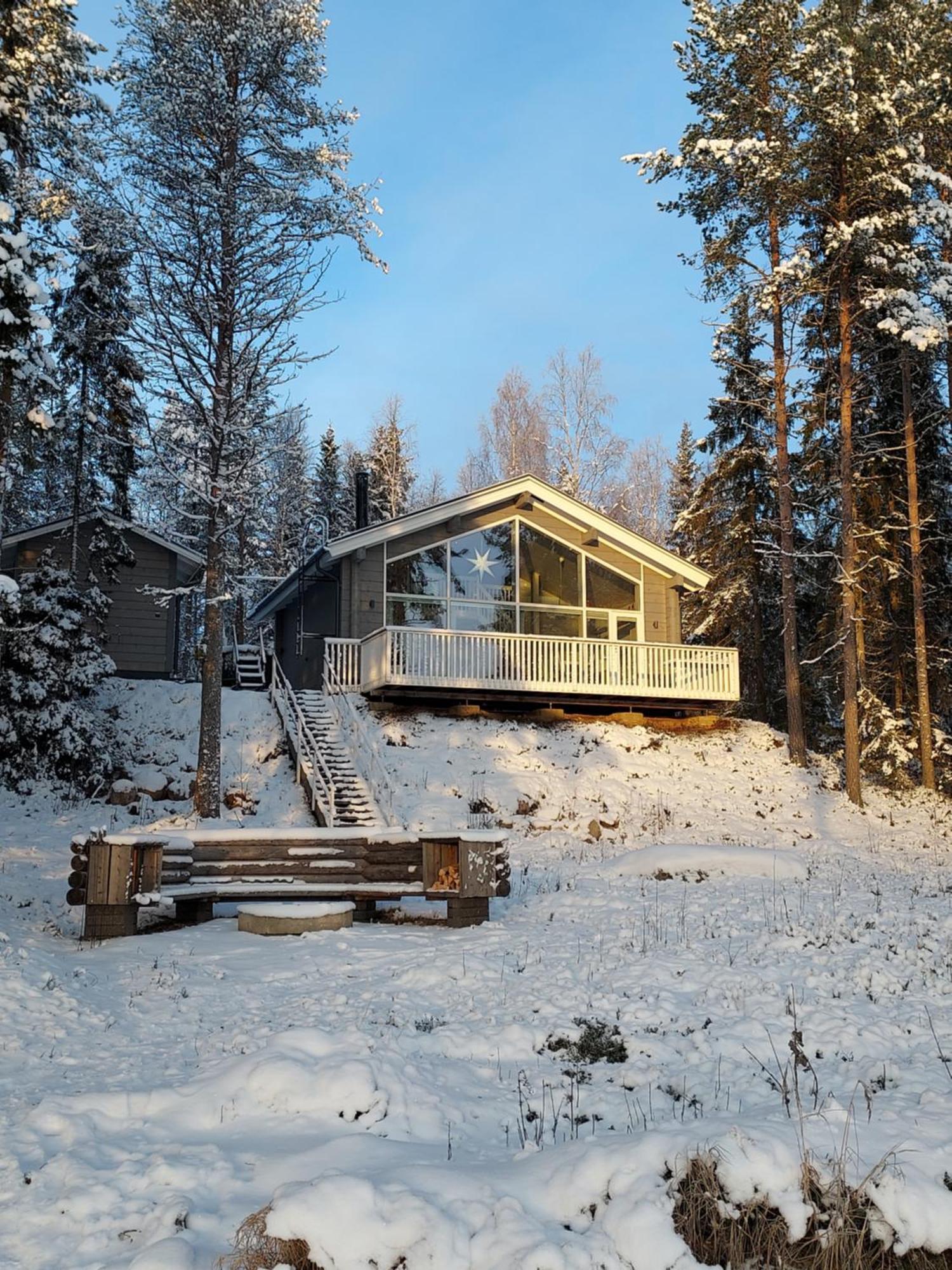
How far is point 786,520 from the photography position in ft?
67.3

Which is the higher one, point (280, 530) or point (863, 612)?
point (280, 530)

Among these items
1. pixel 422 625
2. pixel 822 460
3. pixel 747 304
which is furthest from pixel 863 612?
pixel 422 625

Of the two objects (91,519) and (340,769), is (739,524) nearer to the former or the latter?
(340,769)

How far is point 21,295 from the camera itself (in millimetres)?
10211

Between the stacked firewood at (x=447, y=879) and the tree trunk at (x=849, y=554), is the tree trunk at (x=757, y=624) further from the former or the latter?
the stacked firewood at (x=447, y=879)

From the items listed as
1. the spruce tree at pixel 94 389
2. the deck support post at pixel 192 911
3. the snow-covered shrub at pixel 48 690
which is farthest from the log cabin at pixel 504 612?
the deck support post at pixel 192 911

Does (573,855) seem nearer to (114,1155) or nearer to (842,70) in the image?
(114,1155)

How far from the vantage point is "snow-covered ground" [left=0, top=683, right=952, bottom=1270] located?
3.15 meters

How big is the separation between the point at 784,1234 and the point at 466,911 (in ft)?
21.2

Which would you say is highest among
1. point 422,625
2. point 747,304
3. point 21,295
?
point 747,304

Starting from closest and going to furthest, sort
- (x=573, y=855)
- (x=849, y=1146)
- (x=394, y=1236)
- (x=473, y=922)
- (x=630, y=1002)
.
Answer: (x=394, y=1236) → (x=849, y=1146) → (x=630, y=1002) → (x=473, y=922) → (x=573, y=855)

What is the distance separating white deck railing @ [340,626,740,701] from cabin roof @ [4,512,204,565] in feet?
16.7

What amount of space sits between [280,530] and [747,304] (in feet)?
70.5

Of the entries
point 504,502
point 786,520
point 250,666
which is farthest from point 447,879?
point 250,666
